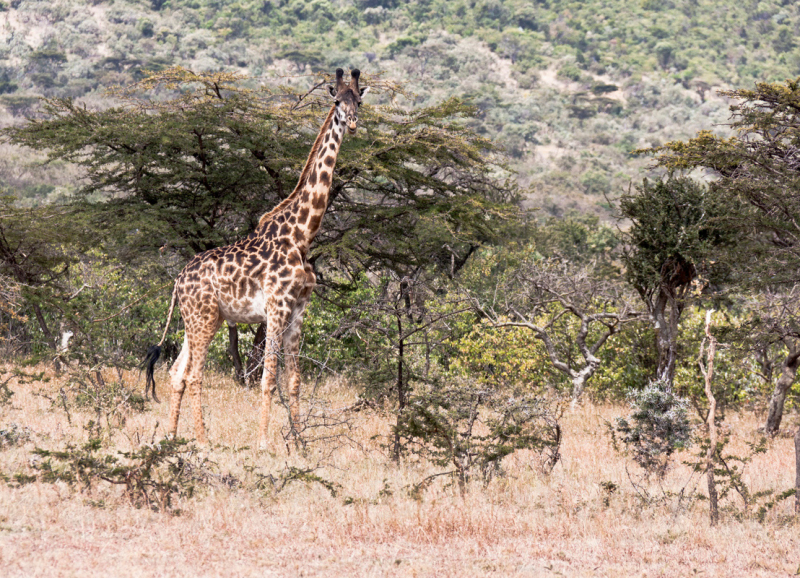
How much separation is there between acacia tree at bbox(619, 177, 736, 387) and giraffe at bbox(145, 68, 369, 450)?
18.3ft

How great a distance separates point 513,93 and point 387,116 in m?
80.6

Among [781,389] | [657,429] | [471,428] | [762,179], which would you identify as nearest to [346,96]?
[471,428]

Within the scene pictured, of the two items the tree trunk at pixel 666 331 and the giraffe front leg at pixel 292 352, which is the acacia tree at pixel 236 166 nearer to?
the giraffe front leg at pixel 292 352

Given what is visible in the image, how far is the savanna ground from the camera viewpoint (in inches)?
233

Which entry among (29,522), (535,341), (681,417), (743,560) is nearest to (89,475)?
(29,522)

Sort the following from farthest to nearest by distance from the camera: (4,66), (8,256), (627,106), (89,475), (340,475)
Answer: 1. (627,106)
2. (4,66)
3. (8,256)
4. (340,475)
5. (89,475)

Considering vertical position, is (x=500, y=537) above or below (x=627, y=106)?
below

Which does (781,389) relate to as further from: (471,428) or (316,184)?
(316,184)

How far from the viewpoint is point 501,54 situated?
10331cm

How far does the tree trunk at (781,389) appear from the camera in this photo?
12.0m

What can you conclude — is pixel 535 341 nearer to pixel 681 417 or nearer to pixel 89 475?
pixel 681 417

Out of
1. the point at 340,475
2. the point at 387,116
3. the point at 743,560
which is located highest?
the point at 387,116

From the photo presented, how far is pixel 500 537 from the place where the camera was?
6648mm

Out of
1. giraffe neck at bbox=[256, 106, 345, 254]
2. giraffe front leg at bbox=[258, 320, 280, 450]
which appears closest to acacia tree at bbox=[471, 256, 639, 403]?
giraffe neck at bbox=[256, 106, 345, 254]
